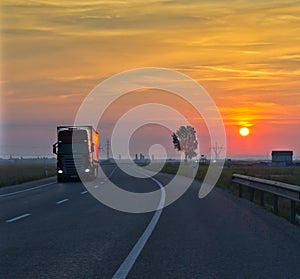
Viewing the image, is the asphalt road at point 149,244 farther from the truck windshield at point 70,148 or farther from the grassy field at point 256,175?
the truck windshield at point 70,148

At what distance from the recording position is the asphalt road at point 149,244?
9.84m

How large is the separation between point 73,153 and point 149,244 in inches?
1330

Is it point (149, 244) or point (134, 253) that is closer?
point (134, 253)

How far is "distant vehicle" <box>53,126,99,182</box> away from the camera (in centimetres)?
4622

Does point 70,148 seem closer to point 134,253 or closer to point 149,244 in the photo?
point 149,244

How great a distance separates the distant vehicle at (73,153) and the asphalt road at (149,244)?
2516 cm

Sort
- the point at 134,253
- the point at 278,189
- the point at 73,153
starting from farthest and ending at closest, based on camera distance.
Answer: the point at 73,153, the point at 278,189, the point at 134,253

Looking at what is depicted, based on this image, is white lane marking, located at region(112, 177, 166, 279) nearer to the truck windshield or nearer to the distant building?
the truck windshield

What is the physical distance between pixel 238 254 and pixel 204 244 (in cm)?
140

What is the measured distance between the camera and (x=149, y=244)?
41.9 feet

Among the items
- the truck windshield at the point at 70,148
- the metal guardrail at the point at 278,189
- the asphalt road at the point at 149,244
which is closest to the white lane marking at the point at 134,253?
the asphalt road at the point at 149,244

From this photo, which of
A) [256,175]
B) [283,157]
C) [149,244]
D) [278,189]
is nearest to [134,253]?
[149,244]

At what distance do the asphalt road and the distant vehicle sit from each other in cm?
2516

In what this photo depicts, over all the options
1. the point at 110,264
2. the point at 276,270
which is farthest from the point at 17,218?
the point at 276,270
